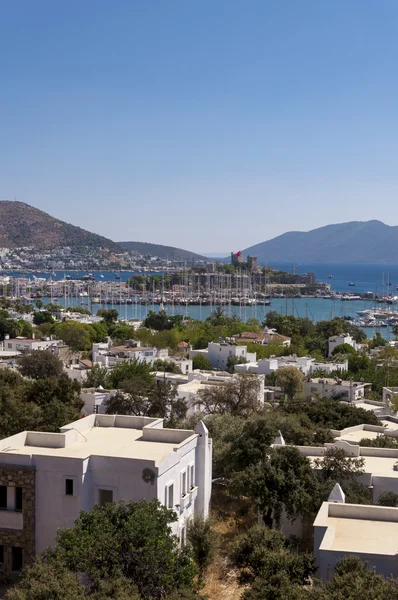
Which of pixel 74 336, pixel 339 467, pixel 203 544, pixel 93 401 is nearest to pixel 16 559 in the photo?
pixel 203 544

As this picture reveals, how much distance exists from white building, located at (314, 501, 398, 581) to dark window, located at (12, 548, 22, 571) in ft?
18.6

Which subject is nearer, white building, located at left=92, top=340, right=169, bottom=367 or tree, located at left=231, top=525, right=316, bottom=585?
tree, located at left=231, top=525, right=316, bottom=585

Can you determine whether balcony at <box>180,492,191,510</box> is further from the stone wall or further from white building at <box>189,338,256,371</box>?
white building at <box>189,338,256,371</box>

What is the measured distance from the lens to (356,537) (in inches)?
477

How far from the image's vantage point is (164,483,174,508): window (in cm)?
1429

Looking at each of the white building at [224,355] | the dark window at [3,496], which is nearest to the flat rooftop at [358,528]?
the dark window at [3,496]

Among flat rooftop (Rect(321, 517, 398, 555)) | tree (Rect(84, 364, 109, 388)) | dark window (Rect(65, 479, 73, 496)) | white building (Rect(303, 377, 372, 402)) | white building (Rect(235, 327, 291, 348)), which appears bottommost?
white building (Rect(303, 377, 372, 402))

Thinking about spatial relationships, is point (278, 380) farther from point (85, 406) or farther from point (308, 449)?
point (308, 449)

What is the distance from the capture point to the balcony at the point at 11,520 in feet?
46.2

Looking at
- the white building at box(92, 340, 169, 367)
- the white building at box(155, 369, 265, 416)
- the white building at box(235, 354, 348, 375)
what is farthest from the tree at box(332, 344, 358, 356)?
the white building at box(155, 369, 265, 416)

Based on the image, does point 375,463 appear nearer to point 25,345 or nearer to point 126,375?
point 126,375

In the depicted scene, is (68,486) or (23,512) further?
(23,512)

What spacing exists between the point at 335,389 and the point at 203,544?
26762 millimetres

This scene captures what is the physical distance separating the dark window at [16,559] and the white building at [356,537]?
5.66 m
